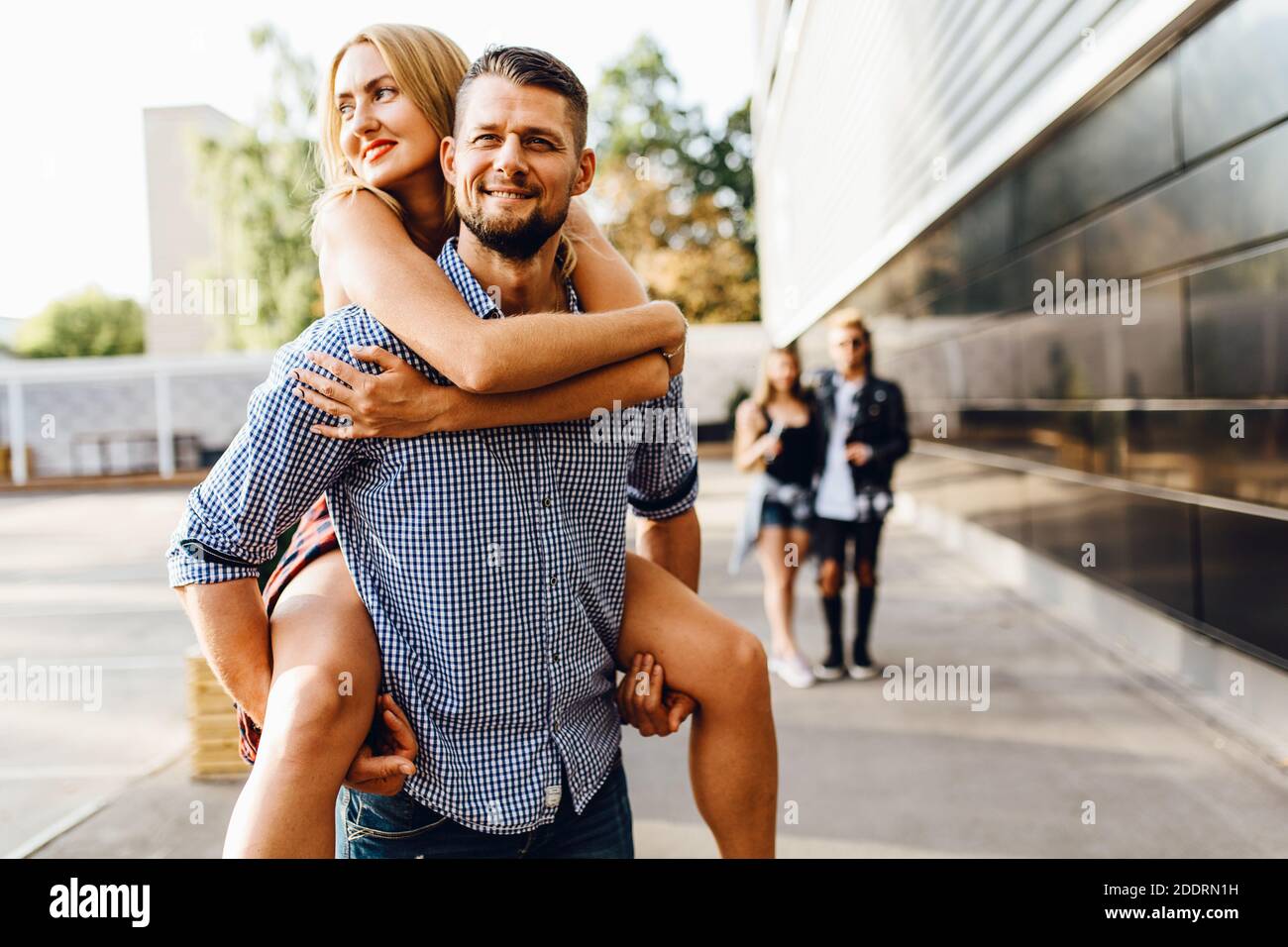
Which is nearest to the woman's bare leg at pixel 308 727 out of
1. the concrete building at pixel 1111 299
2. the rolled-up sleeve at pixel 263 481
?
the rolled-up sleeve at pixel 263 481

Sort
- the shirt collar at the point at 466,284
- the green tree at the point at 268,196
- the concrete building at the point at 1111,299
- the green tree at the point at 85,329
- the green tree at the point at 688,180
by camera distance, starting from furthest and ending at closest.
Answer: the green tree at the point at 85,329 → the green tree at the point at 688,180 → the green tree at the point at 268,196 → the concrete building at the point at 1111,299 → the shirt collar at the point at 466,284

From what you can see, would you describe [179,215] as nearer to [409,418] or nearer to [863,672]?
[863,672]

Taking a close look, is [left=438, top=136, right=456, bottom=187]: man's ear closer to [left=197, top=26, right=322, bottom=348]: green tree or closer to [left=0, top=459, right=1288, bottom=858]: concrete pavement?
[left=0, top=459, right=1288, bottom=858]: concrete pavement

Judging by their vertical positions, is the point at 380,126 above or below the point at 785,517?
above

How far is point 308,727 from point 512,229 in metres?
0.77

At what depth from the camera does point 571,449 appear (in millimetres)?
1734

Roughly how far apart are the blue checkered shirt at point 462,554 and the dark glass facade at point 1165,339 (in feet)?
13.4

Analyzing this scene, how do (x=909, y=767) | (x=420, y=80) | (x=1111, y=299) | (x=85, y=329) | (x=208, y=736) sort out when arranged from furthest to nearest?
(x=85, y=329) → (x=1111, y=299) → (x=208, y=736) → (x=909, y=767) → (x=420, y=80)

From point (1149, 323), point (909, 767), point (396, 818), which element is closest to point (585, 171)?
point (396, 818)

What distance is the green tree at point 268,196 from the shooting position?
28094 millimetres

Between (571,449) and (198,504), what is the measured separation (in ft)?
1.81

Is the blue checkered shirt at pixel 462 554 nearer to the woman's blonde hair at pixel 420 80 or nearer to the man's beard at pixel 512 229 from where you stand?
the man's beard at pixel 512 229

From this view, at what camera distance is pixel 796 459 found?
6.46m
